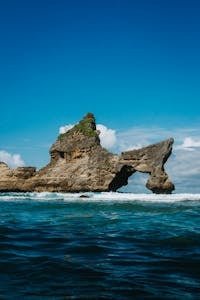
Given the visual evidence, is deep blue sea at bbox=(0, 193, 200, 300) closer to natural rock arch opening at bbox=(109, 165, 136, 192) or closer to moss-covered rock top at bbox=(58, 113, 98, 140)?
natural rock arch opening at bbox=(109, 165, 136, 192)

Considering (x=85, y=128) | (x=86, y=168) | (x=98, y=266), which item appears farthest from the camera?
(x=85, y=128)

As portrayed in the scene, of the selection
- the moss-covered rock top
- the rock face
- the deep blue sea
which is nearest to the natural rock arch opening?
the rock face

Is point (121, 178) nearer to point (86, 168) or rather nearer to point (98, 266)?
point (86, 168)

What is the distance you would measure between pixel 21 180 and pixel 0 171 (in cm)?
347

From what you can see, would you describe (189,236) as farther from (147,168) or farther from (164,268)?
(147,168)

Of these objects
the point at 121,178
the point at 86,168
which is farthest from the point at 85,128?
the point at 121,178

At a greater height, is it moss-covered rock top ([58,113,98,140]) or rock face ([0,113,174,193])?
moss-covered rock top ([58,113,98,140])

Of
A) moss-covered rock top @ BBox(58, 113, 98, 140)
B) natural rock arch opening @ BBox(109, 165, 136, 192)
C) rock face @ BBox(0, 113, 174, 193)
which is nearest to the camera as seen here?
rock face @ BBox(0, 113, 174, 193)

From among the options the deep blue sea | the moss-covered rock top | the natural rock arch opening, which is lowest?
the deep blue sea

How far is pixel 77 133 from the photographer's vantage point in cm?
6650

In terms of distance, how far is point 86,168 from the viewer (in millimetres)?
62188

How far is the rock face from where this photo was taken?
60.8m

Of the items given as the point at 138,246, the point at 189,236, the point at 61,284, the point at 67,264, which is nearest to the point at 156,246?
the point at 138,246

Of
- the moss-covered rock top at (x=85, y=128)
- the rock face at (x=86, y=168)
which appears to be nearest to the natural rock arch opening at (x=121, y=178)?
the rock face at (x=86, y=168)
